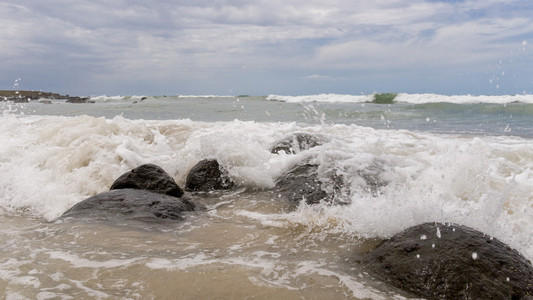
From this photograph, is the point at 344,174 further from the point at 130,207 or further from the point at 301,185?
the point at 130,207

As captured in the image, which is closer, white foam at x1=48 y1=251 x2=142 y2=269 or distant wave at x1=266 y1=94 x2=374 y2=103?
white foam at x1=48 y1=251 x2=142 y2=269

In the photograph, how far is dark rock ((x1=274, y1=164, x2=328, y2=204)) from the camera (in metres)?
4.96

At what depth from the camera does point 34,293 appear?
2428mm

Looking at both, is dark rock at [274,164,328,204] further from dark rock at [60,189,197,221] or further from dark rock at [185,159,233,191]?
dark rock at [60,189,197,221]

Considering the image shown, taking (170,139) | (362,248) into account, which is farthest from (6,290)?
(170,139)

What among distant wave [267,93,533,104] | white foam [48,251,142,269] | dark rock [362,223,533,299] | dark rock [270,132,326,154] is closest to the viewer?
dark rock [362,223,533,299]

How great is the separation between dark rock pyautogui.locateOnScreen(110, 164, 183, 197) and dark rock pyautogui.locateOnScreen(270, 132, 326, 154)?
2.28 m

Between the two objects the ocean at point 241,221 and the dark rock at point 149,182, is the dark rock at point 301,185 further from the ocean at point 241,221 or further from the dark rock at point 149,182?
the dark rock at point 149,182

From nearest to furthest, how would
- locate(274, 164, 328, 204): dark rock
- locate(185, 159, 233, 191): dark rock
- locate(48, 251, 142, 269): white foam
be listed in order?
locate(48, 251, 142, 269): white foam < locate(274, 164, 328, 204): dark rock < locate(185, 159, 233, 191): dark rock

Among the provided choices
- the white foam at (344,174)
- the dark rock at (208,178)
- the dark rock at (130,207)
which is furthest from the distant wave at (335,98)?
the dark rock at (130,207)

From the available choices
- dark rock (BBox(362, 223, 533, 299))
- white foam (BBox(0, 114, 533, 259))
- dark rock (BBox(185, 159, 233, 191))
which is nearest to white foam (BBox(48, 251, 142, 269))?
white foam (BBox(0, 114, 533, 259))

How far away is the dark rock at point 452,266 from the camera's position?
257cm

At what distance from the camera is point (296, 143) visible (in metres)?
6.96

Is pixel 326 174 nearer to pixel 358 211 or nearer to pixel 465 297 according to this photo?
pixel 358 211
